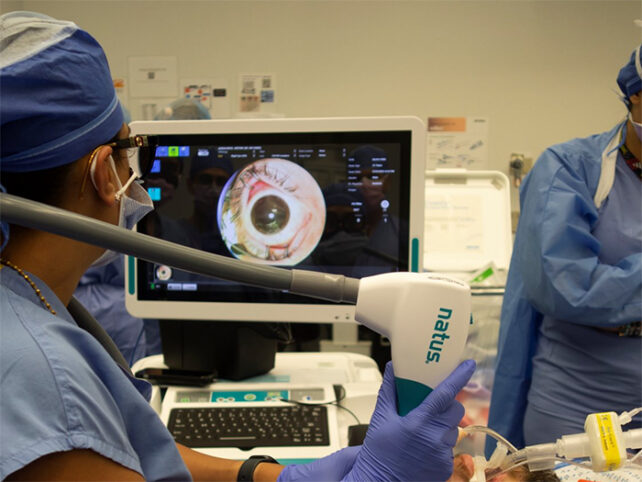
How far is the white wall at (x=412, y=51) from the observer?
10.9 feet

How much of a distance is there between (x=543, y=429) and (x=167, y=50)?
2.96 m

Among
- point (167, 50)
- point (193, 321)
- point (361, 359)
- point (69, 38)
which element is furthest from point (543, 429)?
point (167, 50)

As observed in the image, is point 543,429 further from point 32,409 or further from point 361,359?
point 32,409

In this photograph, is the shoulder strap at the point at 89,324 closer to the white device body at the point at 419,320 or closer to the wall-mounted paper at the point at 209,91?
the white device body at the point at 419,320

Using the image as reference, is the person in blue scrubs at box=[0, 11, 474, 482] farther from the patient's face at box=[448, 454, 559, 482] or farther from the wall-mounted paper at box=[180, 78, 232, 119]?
the wall-mounted paper at box=[180, 78, 232, 119]

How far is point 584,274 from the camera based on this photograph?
55.8 inches

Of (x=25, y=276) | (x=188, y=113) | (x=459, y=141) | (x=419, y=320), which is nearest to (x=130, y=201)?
(x=25, y=276)

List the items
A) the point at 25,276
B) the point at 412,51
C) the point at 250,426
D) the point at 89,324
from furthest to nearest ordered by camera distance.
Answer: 1. the point at 412,51
2. the point at 250,426
3. the point at 89,324
4. the point at 25,276

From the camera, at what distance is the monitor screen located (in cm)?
129

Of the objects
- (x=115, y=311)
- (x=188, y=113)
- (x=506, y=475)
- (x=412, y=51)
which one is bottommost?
(x=115, y=311)

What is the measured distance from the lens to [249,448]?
1.15 m

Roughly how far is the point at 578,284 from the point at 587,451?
75 centimetres

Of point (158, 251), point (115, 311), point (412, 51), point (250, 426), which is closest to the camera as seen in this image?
point (158, 251)

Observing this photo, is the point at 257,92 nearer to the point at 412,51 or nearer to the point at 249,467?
the point at 412,51
